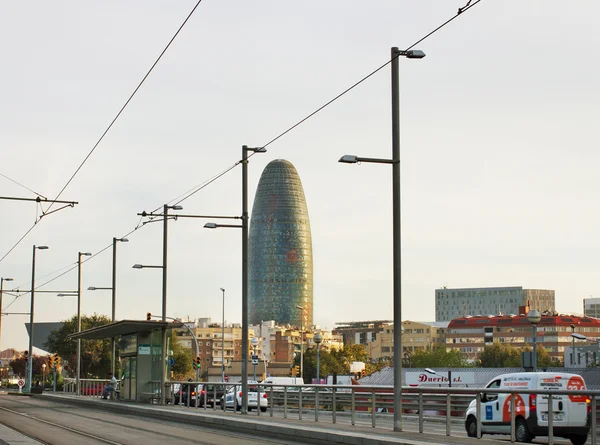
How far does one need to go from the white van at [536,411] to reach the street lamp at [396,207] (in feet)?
6.35

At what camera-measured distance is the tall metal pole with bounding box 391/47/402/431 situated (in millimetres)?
23297

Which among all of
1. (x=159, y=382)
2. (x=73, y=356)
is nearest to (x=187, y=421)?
(x=159, y=382)

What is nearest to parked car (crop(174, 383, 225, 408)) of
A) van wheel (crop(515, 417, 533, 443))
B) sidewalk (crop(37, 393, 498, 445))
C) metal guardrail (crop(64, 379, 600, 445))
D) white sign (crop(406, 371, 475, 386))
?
sidewalk (crop(37, 393, 498, 445))

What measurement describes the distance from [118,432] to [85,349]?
7199 centimetres

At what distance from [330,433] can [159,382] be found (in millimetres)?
22356

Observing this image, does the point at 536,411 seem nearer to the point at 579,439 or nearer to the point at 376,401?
the point at 579,439

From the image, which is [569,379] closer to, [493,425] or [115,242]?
[493,425]

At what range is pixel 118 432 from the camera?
88.5ft

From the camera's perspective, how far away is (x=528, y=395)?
20172 mm

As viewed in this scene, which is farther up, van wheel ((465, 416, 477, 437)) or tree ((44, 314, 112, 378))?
tree ((44, 314, 112, 378))

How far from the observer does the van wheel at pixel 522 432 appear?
21328 mm

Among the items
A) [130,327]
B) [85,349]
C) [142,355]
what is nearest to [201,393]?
[142,355]

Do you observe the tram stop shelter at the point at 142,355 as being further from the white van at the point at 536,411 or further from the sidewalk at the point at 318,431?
the white van at the point at 536,411

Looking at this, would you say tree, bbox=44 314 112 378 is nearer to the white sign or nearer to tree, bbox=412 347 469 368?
the white sign
